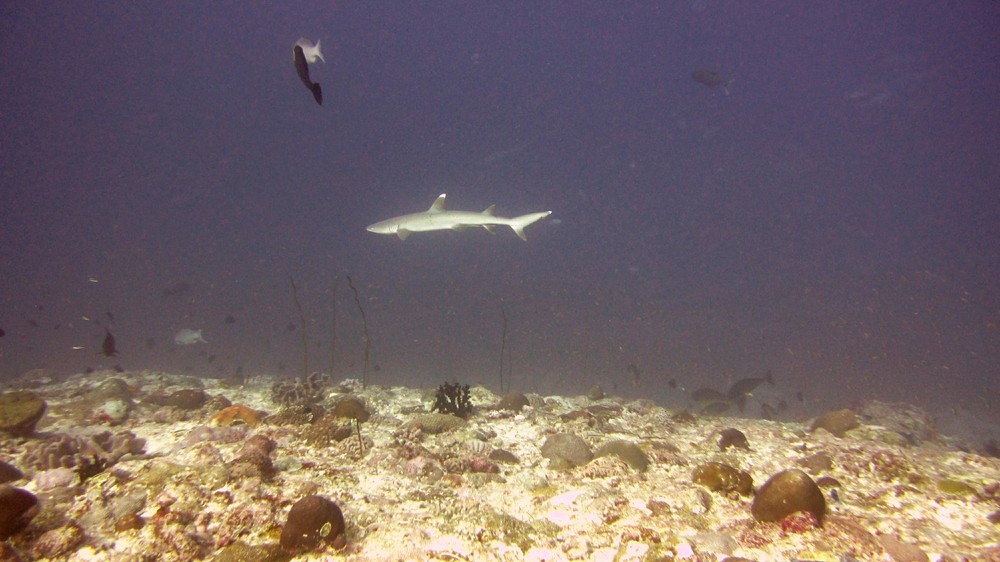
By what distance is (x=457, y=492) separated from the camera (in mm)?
4797

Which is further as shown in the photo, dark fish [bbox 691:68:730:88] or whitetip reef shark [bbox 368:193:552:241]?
dark fish [bbox 691:68:730:88]

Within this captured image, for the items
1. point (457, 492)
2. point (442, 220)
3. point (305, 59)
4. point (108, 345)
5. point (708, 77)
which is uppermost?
point (708, 77)

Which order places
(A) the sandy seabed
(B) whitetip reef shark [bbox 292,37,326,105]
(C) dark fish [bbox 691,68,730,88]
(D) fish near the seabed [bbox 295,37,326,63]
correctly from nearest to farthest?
(A) the sandy seabed, (B) whitetip reef shark [bbox 292,37,326,105], (D) fish near the seabed [bbox 295,37,326,63], (C) dark fish [bbox 691,68,730,88]

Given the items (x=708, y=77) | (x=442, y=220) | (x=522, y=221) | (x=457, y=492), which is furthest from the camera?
(x=708, y=77)

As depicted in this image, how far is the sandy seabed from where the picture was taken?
333 centimetres

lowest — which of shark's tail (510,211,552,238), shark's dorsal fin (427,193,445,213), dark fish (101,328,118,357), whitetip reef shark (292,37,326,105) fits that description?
dark fish (101,328,118,357)

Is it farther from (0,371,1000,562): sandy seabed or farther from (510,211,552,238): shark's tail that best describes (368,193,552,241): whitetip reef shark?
(0,371,1000,562): sandy seabed

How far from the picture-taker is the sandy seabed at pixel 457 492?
333cm

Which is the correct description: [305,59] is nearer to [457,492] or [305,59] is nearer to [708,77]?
[457,492]

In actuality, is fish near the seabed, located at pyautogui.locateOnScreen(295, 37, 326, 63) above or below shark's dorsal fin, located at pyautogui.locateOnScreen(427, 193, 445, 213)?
above

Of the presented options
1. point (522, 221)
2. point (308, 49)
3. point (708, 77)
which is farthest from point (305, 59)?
point (708, 77)

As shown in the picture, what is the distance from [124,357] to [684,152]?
10431 cm

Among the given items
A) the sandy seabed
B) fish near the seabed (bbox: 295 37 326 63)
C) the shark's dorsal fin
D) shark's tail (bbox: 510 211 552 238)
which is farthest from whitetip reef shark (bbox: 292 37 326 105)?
shark's tail (bbox: 510 211 552 238)

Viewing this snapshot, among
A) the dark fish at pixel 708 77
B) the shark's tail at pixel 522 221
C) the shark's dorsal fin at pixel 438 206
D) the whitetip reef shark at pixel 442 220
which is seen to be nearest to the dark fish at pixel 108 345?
the whitetip reef shark at pixel 442 220
